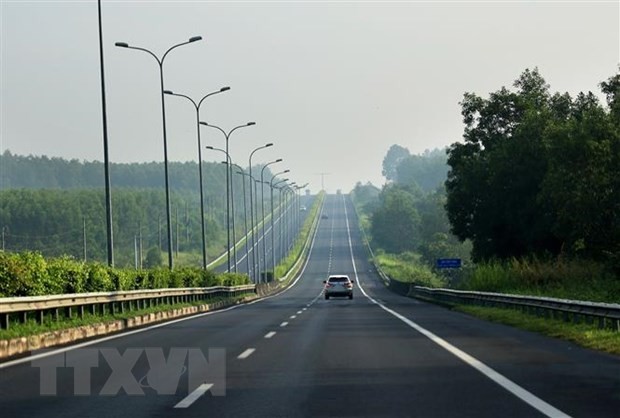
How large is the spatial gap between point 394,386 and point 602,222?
3638 centimetres

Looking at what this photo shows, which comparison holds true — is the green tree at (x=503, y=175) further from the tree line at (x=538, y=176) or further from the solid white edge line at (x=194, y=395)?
the solid white edge line at (x=194, y=395)

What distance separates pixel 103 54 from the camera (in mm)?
37500

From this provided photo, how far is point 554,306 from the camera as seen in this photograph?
28.1m

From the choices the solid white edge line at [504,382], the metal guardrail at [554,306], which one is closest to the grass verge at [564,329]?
the metal guardrail at [554,306]

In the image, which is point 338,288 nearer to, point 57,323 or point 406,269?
point 57,323

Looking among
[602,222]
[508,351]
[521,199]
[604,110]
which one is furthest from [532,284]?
[508,351]

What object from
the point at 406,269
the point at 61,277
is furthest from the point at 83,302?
the point at 406,269

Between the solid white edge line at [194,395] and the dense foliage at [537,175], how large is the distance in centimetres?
3023

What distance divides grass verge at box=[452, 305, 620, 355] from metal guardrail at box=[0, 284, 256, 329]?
10454mm

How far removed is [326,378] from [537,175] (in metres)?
50.2

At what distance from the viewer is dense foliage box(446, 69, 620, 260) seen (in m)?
48.4

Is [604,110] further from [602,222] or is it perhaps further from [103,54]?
[103,54]

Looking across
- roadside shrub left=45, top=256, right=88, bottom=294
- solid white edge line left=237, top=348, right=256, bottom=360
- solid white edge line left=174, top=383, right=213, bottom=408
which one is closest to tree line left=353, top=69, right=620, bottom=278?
roadside shrub left=45, top=256, right=88, bottom=294

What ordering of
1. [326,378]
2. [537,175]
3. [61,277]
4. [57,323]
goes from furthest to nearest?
1. [537,175]
2. [61,277]
3. [57,323]
4. [326,378]
